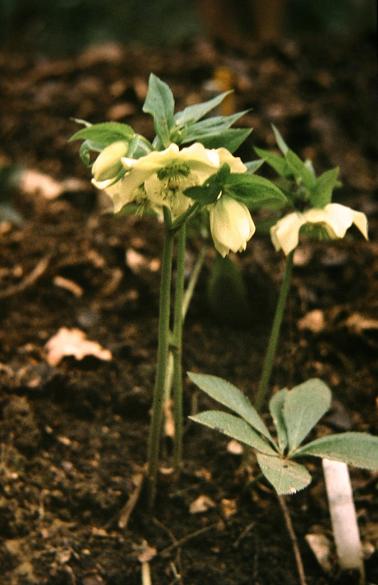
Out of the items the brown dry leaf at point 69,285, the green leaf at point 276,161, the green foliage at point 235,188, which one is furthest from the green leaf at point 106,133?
the brown dry leaf at point 69,285

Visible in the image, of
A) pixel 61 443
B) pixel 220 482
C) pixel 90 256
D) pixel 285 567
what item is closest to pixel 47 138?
pixel 90 256

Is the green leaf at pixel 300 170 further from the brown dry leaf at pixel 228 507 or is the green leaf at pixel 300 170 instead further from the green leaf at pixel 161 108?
the brown dry leaf at pixel 228 507

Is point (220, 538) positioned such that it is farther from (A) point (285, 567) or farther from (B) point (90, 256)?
(B) point (90, 256)

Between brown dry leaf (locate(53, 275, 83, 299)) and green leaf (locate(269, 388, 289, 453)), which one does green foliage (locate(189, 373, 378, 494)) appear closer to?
green leaf (locate(269, 388, 289, 453))

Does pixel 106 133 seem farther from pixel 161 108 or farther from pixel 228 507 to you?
pixel 228 507

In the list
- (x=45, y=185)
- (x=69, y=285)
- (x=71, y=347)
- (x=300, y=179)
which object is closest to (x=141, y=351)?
(x=71, y=347)

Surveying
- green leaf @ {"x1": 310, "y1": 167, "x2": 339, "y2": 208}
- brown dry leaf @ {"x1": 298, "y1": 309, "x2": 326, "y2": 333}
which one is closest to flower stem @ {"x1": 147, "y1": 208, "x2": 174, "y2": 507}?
green leaf @ {"x1": 310, "y1": 167, "x2": 339, "y2": 208}
